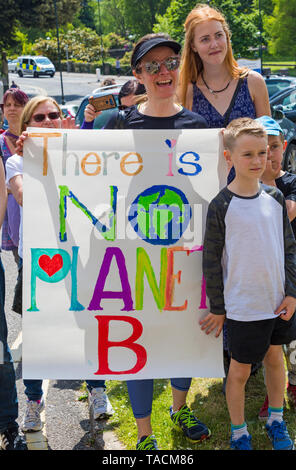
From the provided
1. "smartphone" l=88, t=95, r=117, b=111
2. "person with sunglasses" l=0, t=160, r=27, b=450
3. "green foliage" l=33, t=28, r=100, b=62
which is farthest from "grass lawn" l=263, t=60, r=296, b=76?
"person with sunglasses" l=0, t=160, r=27, b=450

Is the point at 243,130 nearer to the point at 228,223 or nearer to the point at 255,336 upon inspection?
the point at 228,223

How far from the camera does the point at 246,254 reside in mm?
2443

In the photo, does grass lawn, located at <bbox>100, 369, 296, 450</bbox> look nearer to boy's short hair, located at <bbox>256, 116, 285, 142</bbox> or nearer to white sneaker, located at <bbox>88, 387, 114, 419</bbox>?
white sneaker, located at <bbox>88, 387, 114, 419</bbox>

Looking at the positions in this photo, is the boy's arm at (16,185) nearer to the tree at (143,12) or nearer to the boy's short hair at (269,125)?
the boy's short hair at (269,125)

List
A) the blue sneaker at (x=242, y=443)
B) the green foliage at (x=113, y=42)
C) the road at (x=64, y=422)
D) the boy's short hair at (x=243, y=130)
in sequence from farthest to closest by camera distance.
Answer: the green foliage at (x=113, y=42), the road at (x=64, y=422), the blue sneaker at (x=242, y=443), the boy's short hair at (x=243, y=130)

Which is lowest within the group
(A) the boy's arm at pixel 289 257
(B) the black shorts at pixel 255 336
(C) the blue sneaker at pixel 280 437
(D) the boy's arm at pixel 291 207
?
(C) the blue sneaker at pixel 280 437

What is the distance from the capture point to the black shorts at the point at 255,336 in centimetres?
252

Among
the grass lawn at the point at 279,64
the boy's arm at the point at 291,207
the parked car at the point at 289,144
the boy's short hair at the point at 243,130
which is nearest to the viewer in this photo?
the boy's short hair at the point at 243,130

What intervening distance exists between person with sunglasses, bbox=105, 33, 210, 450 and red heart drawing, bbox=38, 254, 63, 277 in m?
0.62

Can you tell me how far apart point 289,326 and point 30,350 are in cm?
115

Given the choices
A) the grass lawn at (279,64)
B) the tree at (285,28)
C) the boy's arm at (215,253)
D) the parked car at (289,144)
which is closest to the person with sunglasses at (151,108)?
the boy's arm at (215,253)

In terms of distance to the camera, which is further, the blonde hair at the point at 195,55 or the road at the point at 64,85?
the road at the point at 64,85

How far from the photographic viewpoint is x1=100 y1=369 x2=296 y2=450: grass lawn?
9.60 ft

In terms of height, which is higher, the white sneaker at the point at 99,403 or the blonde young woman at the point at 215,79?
the blonde young woman at the point at 215,79
